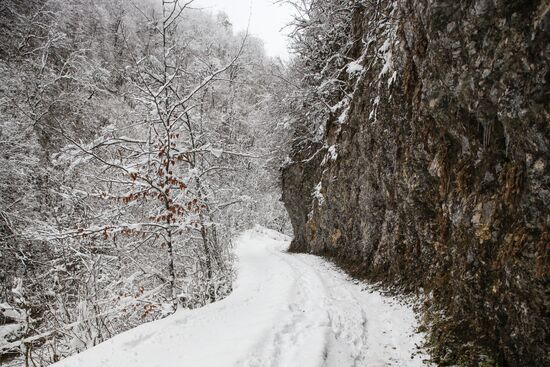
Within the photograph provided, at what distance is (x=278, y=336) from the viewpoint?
511 cm

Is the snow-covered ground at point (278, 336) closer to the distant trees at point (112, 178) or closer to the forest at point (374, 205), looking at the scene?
the forest at point (374, 205)

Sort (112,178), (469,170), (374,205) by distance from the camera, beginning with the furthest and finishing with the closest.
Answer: (374,205)
(112,178)
(469,170)

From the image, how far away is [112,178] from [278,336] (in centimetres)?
475

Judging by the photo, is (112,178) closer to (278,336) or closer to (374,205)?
(278,336)

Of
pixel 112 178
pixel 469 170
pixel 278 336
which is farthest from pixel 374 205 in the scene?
pixel 112 178

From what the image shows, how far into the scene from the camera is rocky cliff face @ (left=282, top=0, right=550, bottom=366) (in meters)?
3.15

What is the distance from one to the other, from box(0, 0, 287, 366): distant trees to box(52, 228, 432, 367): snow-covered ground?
1080 millimetres

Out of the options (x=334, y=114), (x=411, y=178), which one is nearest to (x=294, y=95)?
(x=334, y=114)

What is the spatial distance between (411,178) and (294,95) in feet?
32.5

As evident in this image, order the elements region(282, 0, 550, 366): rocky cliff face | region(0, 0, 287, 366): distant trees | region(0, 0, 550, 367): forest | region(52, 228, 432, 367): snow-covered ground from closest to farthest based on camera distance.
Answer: region(282, 0, 550, 366): rocky cliff face
region(0, 0, 550, 367): forest
region(52, 228, 432, 367): snow-covered ground
region(0, 0, 287, 366): distant trees

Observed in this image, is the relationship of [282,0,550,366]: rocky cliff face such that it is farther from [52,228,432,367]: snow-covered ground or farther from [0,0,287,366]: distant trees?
[0,0,287,366]: distant trees

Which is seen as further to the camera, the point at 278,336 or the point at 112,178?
the point at 112,178

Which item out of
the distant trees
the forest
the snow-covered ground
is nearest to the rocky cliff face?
the forest

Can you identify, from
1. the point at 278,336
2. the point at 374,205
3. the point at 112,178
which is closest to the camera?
the point at 278,336
